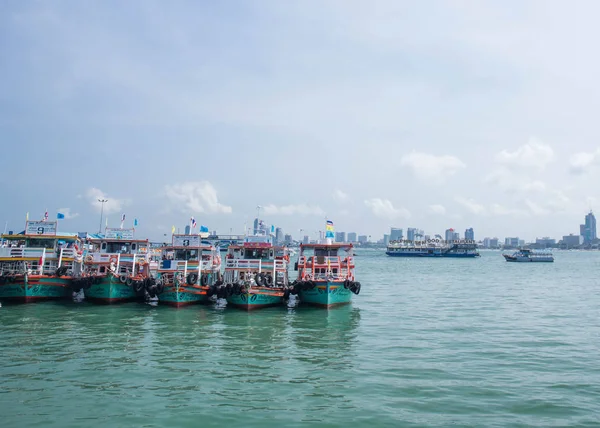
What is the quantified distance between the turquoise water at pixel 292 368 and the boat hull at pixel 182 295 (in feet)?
2.82

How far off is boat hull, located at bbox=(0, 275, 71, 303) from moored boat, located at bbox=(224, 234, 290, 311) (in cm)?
1310

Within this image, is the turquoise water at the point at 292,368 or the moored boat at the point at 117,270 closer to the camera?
the turquoise water at the point at 292,368

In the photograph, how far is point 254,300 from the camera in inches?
1303

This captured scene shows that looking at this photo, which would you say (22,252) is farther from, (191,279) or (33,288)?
(191,279)

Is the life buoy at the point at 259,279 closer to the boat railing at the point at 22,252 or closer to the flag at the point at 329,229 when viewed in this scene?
the flag at the point at 329,229

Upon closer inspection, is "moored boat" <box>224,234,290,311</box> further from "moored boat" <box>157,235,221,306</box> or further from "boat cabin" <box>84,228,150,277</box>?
"boat cabin" <box>84,228,150,277</box>

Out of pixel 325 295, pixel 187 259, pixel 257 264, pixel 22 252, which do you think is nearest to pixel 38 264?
pixel 22 252

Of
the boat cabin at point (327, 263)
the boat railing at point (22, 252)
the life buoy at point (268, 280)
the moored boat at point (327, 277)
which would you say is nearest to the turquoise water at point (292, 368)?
the moored boat at point (327, 277)

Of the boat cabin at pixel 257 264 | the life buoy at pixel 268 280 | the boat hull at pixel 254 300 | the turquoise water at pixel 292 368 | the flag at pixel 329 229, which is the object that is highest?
the flag at pixel 329 229

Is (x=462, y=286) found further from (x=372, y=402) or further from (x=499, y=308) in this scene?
(x=372, y=402)

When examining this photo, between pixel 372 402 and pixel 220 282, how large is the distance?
22.7m

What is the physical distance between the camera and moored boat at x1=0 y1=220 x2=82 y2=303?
117 ft

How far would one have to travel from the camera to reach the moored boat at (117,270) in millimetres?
36125

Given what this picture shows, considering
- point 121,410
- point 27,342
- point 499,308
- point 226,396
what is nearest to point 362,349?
point 226,396
